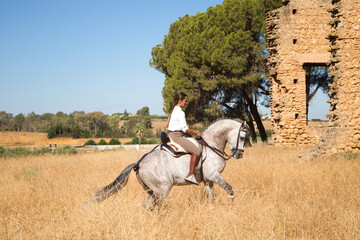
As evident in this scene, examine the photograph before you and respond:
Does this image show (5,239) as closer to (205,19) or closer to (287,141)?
(287,141)

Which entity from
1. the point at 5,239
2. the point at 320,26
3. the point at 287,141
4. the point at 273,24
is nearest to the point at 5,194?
the point at 5,239

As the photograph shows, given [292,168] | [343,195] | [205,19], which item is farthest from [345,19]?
[205,19]

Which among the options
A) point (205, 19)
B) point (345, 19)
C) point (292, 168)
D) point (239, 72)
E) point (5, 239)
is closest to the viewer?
point (5, 239)

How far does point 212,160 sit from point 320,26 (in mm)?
13743

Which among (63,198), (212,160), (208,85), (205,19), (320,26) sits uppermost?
(205,19)

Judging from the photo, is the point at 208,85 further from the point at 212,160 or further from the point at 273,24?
the point at 212,160

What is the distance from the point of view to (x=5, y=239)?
12.6 ft

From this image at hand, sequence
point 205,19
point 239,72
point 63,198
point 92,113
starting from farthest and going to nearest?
point 92,113 → point 205,19 → point 239,72 → point 63,198

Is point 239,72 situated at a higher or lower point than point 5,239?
higher

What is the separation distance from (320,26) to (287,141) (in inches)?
245

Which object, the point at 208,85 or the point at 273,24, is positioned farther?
the point at 208,85

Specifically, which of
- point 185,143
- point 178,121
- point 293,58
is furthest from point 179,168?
point 293,58

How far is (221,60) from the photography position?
2039 centimetres

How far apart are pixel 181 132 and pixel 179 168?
630 millimetres
